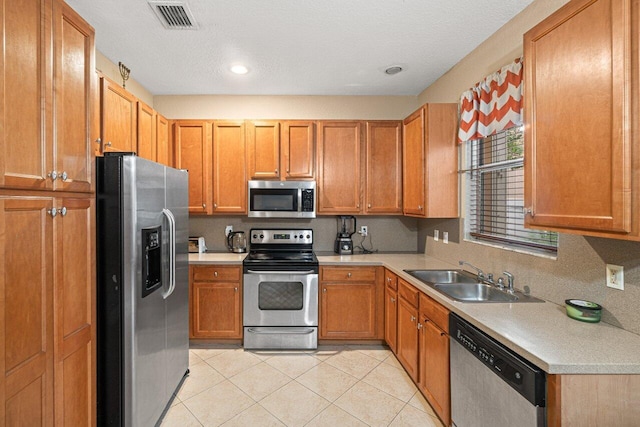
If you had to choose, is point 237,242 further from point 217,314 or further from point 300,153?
point 300,153

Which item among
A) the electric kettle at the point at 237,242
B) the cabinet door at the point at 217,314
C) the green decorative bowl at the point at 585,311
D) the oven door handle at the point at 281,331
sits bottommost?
the oven door handle at the point at 281,331

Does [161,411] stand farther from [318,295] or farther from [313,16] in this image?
[313,16]

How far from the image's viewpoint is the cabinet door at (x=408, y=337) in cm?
228

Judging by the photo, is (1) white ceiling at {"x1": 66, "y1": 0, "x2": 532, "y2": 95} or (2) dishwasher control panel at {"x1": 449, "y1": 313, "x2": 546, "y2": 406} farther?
(1) white ceiling at {"x1": 66, "y1": 0, "x2": 532, "y2": 95}

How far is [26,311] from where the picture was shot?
1.17 m

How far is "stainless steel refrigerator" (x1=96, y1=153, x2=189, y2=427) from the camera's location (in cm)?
161

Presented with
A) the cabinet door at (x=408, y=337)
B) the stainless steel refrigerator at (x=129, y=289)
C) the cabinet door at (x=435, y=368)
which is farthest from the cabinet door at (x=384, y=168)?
the stainless steel refrigerator at (x=129, y=289)

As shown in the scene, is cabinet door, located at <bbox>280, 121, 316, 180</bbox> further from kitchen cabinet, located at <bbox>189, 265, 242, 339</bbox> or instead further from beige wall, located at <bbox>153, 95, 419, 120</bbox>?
kitchen cabinet, located at <bbox>189, 265, 242, 339</bbox>

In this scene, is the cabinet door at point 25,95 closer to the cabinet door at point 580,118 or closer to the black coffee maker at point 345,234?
the cabinet door at point 580,118

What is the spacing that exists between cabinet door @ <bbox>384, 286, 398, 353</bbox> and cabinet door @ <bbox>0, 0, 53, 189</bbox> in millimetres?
2500

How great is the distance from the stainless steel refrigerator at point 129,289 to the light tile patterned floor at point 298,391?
43cm

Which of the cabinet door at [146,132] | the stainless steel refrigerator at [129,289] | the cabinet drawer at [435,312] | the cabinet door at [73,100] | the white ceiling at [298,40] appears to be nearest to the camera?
the cabinet door at [73,100]

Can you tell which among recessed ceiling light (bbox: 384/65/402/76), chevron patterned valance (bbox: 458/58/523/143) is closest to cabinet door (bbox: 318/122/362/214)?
recessed ceiling light (bbox: 384/65/402/76)

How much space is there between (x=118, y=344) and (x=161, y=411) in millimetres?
710
